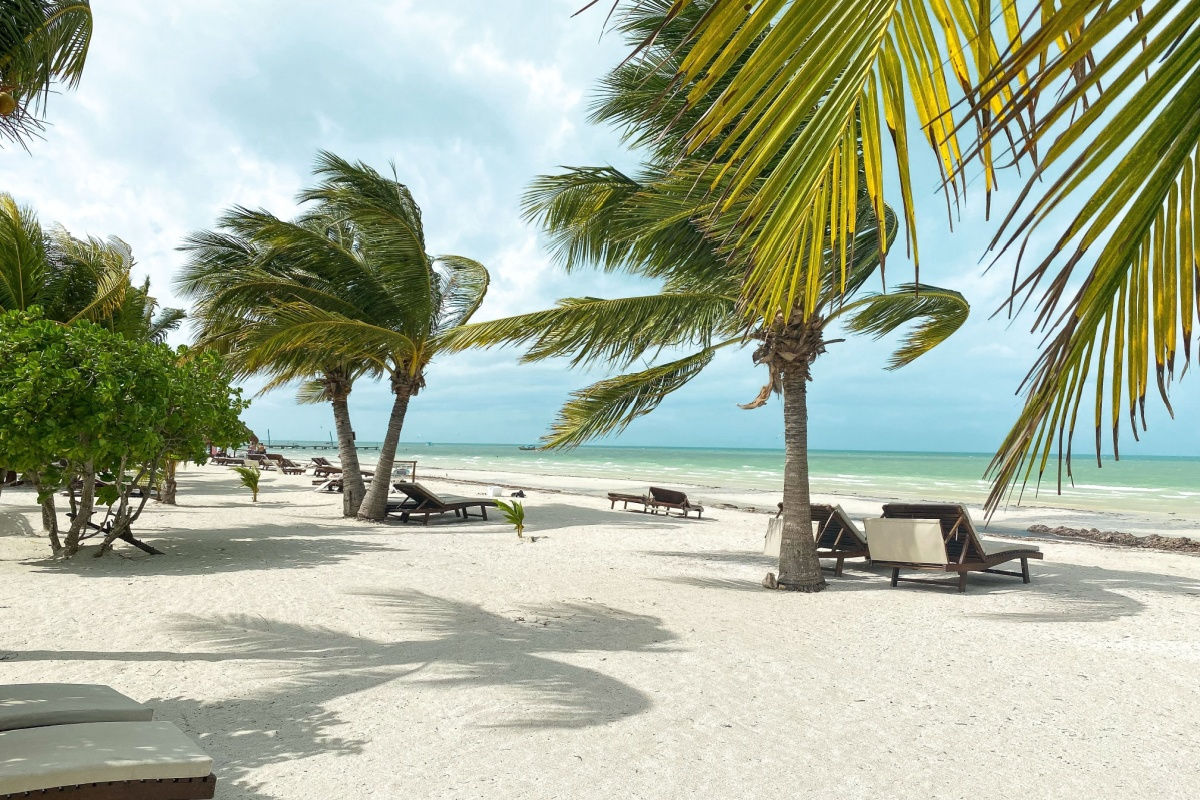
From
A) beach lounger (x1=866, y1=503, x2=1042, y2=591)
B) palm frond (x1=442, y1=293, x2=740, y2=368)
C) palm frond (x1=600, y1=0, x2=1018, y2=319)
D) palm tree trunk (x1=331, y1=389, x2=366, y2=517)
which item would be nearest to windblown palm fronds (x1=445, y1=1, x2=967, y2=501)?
palm frond (x1=442, y1=293, x2=740, y2=368)

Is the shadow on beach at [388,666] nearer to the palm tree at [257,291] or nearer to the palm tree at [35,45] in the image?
the palm tree at [35,45]

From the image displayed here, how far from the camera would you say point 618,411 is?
336 inches

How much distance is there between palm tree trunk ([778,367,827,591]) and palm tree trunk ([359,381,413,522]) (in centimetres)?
790

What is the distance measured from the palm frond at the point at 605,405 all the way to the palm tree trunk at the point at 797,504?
1.14m

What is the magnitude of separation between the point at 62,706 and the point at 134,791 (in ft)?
2.89

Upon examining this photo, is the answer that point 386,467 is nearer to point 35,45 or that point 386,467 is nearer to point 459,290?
point 459,290

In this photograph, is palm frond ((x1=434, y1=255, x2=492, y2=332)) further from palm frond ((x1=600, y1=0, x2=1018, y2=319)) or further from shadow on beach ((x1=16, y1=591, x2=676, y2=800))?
palm frond ((x1=600, y1=0, x2=1018, y2=319))

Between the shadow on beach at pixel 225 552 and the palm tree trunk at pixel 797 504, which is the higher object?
the palm tree trunk at pixel 797 504

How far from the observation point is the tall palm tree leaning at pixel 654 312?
711 centimetres

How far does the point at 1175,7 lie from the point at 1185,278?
358 millimetres

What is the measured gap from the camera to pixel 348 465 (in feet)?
46.1

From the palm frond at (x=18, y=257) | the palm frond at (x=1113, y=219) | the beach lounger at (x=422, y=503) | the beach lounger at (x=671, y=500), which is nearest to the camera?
the palm frond at (x=1113, y=219)

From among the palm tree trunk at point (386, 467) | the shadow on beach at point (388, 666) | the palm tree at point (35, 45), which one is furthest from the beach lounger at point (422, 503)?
the palm tree at point (35, 45)

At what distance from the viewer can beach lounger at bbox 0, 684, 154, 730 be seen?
9.88 ft
